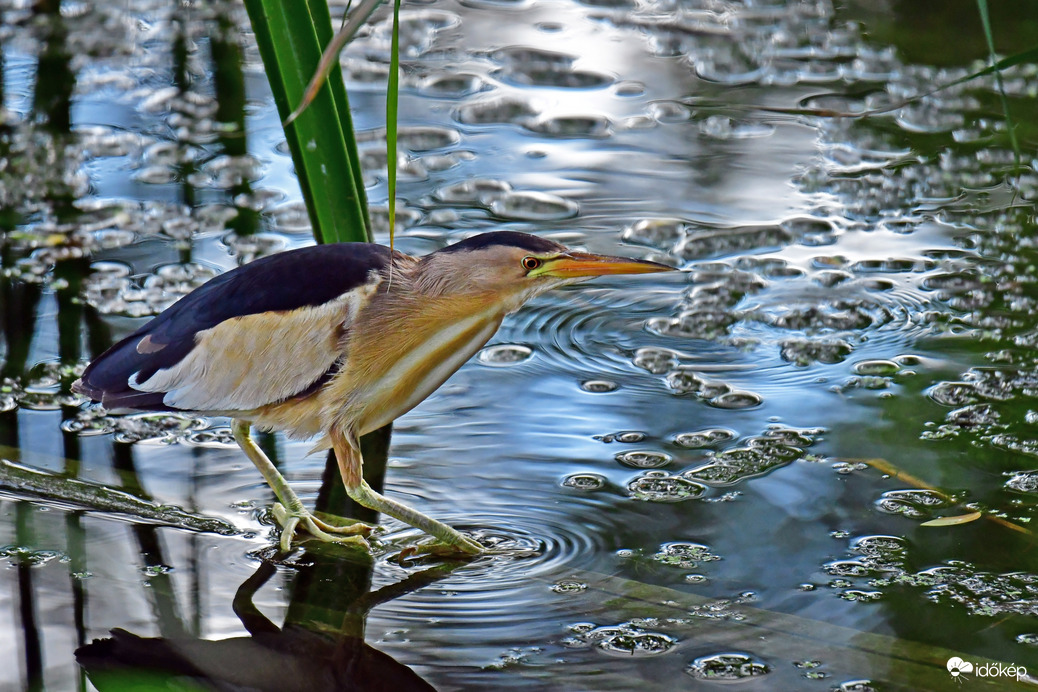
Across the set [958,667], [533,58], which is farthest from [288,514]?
[533,58]

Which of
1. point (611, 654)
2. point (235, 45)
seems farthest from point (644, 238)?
point (235, 45)

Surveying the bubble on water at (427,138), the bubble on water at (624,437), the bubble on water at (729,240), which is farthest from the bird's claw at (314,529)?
the bubble on water at (427,138)

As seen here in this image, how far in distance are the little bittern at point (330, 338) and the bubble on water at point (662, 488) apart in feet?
1.42

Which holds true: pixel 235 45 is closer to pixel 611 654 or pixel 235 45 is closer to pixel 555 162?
pixel 555 162

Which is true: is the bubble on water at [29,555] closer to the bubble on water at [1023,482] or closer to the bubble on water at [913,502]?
the bubble on water at [913,502]

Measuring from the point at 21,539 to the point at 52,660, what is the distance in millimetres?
427

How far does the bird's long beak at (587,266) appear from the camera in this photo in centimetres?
Result: 234

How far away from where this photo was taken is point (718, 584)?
2381 mm

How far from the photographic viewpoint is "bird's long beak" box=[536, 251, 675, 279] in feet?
7.67

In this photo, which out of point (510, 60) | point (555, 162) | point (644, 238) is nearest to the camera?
point (644, 238)

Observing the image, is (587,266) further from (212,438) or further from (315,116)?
(212,438)

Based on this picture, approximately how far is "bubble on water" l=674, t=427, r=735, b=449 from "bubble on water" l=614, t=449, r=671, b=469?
0.23 ft

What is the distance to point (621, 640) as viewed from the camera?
7.20 feet

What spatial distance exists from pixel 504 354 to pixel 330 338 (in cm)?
97
